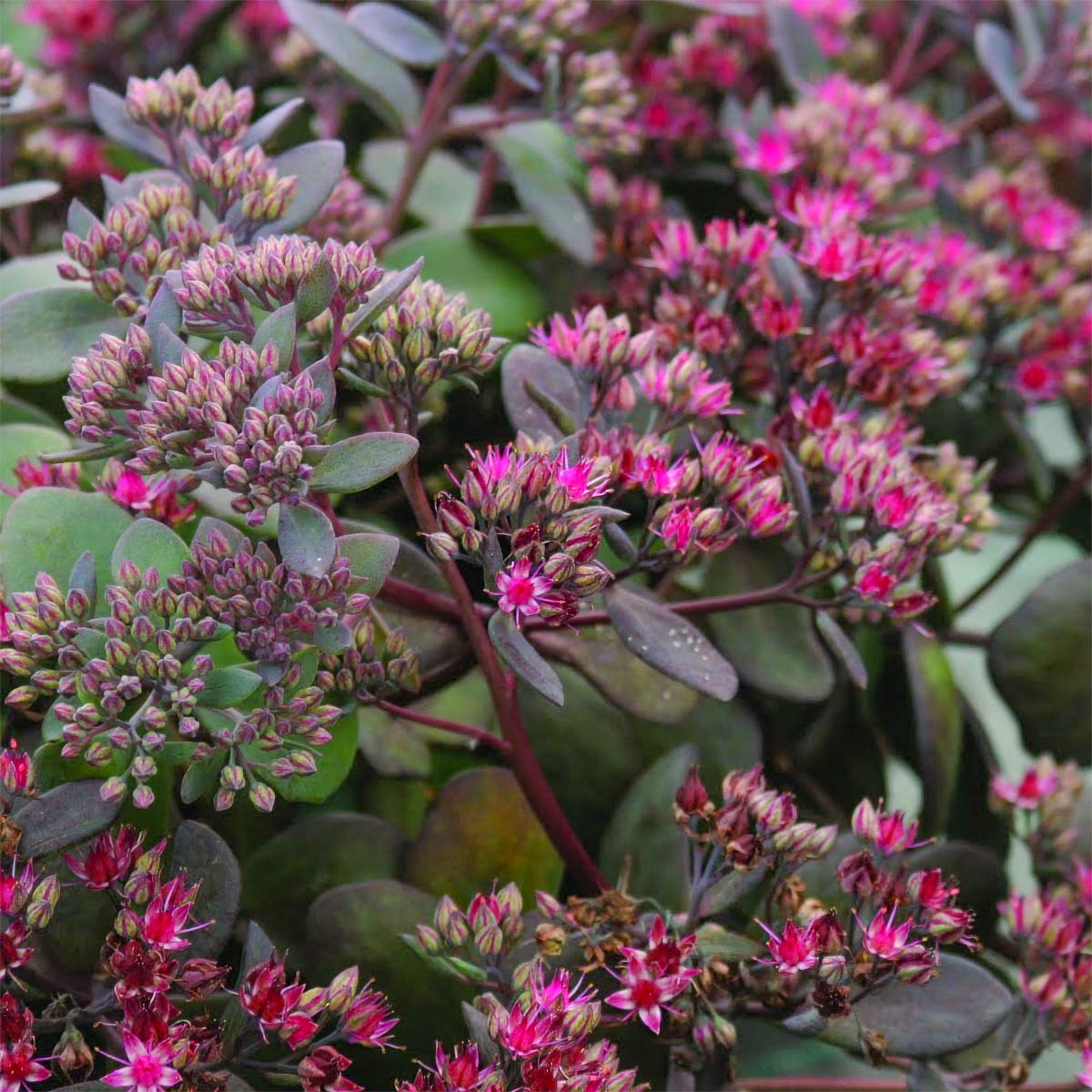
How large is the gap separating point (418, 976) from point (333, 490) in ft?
0.96

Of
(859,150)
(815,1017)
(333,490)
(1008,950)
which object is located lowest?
(1008,950)

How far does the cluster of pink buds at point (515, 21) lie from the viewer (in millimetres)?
941

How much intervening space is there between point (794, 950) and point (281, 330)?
1.24 ft

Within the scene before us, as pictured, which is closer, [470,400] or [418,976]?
[418,976]

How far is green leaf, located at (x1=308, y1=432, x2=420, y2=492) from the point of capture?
0.58 metres

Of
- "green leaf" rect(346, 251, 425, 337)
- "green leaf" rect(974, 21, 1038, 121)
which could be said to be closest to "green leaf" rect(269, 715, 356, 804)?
"green leaf" rect(346, 251, 425, 337)

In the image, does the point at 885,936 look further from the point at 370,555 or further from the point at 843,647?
the point at 370,555

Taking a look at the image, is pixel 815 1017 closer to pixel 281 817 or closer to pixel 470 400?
pixel 281 817

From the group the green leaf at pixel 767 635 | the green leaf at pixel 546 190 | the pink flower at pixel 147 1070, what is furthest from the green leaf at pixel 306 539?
the green leaf at pixel 546 190

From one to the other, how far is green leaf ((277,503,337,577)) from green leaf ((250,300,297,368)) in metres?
0.07

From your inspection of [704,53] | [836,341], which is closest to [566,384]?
[836,341]

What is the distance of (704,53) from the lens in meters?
1.20

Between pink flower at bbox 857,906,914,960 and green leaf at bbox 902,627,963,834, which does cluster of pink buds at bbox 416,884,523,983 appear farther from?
green leaf at bbox 902,627,963,834

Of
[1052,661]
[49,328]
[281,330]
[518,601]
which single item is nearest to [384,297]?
[281,330]
